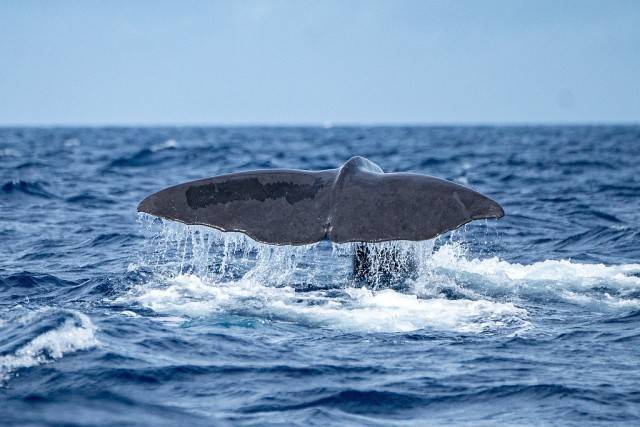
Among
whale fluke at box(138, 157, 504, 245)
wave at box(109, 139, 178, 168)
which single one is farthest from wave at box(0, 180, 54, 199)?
whale fluke at box(138, 157, 504, 245)

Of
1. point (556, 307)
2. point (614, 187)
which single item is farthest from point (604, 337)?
point (614, 187)

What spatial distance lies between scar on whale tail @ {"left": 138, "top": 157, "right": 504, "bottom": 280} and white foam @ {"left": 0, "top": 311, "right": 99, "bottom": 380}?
3.31 feet

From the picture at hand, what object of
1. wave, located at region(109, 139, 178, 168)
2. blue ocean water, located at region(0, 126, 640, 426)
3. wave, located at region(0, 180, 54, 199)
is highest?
blue ocean water, located at region(0, 126, 640, 426)

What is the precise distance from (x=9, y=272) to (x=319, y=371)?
5004 mm

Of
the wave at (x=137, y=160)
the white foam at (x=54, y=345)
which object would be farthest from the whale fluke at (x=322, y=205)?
the wave at (x=137, y=160)

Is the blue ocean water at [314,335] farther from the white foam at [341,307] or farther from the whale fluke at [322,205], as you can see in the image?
the whale fluke at [322,205]

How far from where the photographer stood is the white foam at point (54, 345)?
6078 mm

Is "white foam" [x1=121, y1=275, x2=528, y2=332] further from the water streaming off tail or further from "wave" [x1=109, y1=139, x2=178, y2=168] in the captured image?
"wave" [x1=109, y1=139, x2=178, y2=168]

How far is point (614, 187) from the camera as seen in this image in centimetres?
2052

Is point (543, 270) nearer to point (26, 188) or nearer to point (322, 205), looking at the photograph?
point (322, 205)

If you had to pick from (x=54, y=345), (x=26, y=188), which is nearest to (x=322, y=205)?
(x=54, y=345)

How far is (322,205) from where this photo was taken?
7.48 meters

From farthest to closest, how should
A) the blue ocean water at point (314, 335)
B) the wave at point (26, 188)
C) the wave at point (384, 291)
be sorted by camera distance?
1. the wave at point (26, 188)
2. the wave at point (384, 291)
3. the blue ocean water at point (314, 335)

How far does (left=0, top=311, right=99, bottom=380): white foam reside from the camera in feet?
19.9
